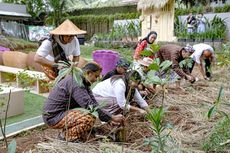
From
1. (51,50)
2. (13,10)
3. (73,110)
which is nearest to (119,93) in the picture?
(73,110)

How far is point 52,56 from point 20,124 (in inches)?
34.0

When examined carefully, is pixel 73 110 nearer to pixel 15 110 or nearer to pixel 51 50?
pixel 51 50

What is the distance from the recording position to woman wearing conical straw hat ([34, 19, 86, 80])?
363 cm

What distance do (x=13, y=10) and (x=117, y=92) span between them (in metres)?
18.1

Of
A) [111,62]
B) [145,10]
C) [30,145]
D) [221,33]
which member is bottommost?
[30,145]

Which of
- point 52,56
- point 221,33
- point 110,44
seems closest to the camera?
point 52,56

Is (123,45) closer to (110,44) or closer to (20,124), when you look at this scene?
(110,44)

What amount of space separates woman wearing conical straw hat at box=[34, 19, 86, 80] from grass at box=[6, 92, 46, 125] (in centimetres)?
61

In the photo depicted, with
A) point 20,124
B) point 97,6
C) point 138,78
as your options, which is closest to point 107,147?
point 138,78

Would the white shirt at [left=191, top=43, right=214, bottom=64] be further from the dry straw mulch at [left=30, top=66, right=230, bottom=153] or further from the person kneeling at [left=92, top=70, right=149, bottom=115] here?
the person kneeling at [left=92, top=70, right=149, bottom=115]

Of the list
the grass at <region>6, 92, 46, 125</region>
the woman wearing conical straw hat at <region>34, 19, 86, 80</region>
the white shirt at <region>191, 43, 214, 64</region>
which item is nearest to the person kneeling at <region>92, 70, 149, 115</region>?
the woman wearing conical straw hat at <region>34, 19, 86, 80</region>

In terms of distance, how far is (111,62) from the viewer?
6.16 meters

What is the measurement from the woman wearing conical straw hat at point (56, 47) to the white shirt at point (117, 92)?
63 centimetres

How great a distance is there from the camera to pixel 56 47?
145 inches
